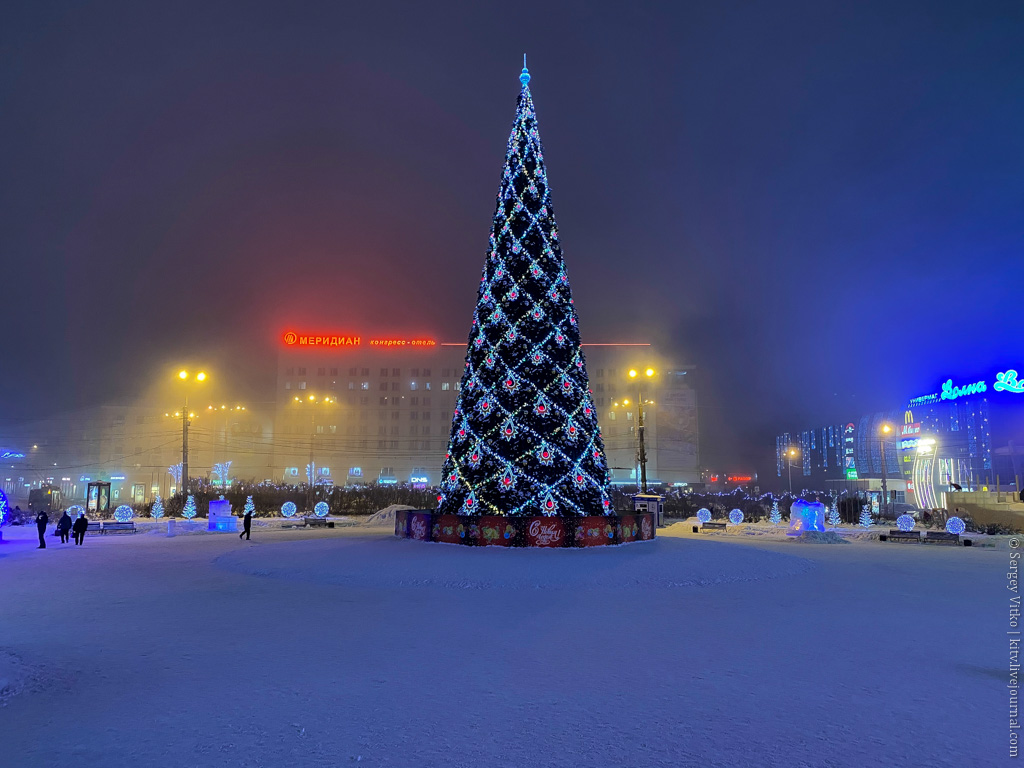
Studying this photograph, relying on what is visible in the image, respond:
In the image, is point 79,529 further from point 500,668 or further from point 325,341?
point 325,341

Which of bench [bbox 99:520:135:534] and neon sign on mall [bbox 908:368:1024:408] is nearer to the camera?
bench [bbox 99:520:135:534]

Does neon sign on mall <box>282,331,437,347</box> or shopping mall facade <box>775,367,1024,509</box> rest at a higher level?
neon sign on mall <box>282,331,437,347</box>

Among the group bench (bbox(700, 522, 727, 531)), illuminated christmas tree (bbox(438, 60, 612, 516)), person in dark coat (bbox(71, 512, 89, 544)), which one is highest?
illuminated christmas tree (bbox(438, 60, 612, 516))

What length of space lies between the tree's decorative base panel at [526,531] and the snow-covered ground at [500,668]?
4008 millimetres

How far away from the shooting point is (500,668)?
273 inches

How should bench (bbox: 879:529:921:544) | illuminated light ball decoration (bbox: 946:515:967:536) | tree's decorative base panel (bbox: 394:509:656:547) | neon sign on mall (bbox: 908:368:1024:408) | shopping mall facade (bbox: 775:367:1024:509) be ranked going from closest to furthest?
tree's decorative base panel (bbox: 394:509:656:547) → illuminated light ball decoration (bbox: 946:515:967:536) → bench (bbox: 879:529:921:544) → shopping mall facade (bbox: 775:367:1024:509) → neon sign on mall (bbox: 908:368:1024:408)

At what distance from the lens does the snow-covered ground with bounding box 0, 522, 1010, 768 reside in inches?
191

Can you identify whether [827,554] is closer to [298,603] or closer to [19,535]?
[298,603]

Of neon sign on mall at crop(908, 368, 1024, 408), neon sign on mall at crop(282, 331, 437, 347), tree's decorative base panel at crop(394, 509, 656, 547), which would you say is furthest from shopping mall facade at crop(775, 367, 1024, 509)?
neon sign on mall at crop(282, 331, 437, 347)

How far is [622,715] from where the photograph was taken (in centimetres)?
550

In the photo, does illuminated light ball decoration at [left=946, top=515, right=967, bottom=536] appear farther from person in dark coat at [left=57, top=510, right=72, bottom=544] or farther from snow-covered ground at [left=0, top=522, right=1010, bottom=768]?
person in dark coat at [left=57, top=510, right=72, bottom=544]

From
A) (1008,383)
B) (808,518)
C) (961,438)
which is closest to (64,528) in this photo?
(808,518)

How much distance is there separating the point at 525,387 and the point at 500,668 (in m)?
12.7

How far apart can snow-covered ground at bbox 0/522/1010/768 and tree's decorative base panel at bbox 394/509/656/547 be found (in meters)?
4.01
